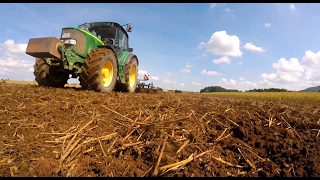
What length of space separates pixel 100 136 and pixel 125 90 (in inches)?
261

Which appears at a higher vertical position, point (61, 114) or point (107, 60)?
point (107, 60)

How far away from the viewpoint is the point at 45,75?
7328 millimetres

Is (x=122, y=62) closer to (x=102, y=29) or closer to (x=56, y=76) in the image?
(x=102, y=29)

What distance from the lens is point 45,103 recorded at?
4.02m

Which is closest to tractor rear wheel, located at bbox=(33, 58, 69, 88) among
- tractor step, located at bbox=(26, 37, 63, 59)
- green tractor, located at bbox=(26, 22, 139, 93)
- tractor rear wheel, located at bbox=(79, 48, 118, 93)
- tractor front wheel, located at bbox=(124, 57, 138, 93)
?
green tractor, located at bbox=(26, 22, 139, 93)

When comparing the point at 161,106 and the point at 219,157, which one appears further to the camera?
the point at 161,106

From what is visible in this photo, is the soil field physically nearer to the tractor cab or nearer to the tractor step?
the tractor step

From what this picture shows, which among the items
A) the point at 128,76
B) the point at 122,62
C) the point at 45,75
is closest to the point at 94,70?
the point at 45,75

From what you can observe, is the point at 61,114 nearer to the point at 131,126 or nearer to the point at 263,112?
the point at 131,126

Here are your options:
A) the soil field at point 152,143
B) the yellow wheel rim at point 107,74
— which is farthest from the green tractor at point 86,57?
the soil field at point 152,143

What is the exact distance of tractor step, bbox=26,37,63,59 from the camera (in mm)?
5969

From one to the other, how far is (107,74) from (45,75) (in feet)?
6.35

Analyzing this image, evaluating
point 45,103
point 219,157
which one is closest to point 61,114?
point 45,103

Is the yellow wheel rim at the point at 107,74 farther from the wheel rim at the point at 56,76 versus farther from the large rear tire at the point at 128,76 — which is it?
the wheel rim at the point at 56,76
